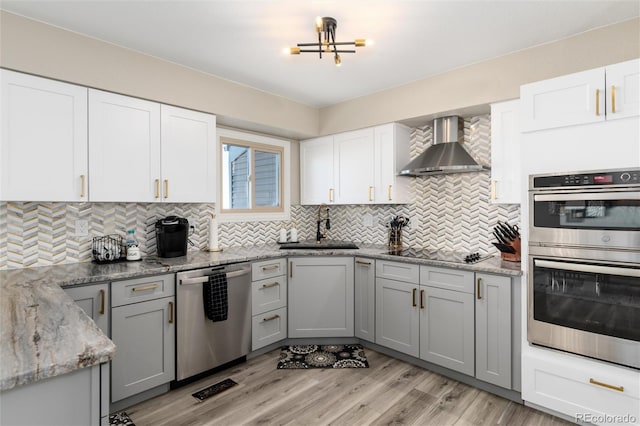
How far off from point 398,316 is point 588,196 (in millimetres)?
1667

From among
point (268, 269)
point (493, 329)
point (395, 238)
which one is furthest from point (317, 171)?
point (493, 329)

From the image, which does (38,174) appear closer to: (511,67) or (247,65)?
(247,65)

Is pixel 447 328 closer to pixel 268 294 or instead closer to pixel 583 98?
pixel 268 294

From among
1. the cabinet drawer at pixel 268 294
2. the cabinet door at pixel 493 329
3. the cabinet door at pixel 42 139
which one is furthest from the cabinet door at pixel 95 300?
the cabinet door at pixel 493 329

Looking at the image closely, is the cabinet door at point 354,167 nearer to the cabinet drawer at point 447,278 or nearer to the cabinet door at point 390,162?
the cabinet door at point 390,162

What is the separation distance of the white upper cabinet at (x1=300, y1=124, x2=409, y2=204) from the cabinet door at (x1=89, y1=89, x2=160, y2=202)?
184cm

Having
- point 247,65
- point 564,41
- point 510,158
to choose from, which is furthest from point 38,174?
point 564,41

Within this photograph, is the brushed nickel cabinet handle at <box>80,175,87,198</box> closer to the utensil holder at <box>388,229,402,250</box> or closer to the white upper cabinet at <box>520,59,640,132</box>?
the utensil holder at <box>388,229,402,250</box>

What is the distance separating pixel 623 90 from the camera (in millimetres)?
1984

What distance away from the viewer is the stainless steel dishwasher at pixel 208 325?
8.48ft

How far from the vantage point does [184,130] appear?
292cm

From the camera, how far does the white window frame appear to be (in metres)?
3.61

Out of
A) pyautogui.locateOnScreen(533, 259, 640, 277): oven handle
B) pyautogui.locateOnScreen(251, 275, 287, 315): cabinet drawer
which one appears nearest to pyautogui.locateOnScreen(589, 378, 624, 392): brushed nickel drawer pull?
pyautogui.locateOnScreen(533, 259, 640, 277): oven handle

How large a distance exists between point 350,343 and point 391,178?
166 cm
